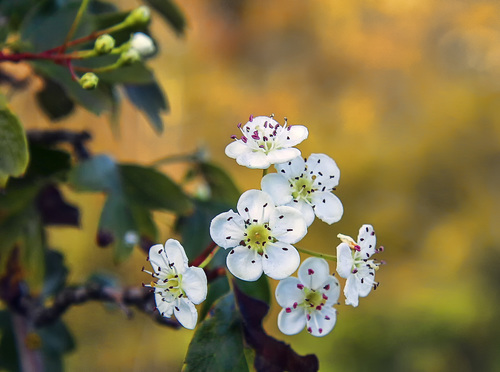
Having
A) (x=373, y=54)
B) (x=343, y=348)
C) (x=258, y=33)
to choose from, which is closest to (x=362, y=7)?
(x=373, y=54)

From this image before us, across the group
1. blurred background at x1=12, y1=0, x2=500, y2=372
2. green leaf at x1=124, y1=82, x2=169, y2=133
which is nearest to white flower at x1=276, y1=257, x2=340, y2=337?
green leaf at x1=124, y1=82, x2=169, y2=133

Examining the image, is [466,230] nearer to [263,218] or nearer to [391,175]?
[391,175]

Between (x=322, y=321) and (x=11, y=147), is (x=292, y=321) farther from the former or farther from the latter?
(x=11, y=147)

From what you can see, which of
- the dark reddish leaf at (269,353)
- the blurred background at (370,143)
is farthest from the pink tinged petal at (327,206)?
the blurred background at (370,143)

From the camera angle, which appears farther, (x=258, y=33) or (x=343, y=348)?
(x=258, y=33)

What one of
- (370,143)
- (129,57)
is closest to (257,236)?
(129,57)

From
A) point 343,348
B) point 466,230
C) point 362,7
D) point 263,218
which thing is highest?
point 362,7
